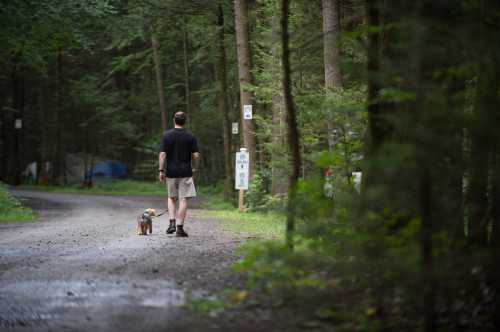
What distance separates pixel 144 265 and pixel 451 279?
17.2ft

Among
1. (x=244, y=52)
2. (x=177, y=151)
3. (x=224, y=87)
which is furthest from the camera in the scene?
(x=224, y=87)

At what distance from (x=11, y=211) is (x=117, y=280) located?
15582mm

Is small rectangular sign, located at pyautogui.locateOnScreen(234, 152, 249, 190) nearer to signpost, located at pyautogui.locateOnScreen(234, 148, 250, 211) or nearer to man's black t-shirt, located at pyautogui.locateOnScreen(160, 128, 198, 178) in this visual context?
signpost, located at pyautogui.locateOnScreen(234, 148, 250, 211)

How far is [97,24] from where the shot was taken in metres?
32.3

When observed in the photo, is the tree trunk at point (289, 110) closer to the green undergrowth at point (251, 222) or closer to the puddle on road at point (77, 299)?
the puddle on road at point (77, 299)

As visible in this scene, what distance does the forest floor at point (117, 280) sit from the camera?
251 inches

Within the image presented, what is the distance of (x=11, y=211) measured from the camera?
75.5 feet

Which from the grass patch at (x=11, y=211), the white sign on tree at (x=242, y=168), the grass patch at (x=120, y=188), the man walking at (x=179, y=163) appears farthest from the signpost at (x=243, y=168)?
the grass patch at (x=120, y=188)

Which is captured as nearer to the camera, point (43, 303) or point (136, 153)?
point (43, 303)

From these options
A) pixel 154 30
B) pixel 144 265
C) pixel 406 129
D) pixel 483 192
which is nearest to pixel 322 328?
pixel 406 129

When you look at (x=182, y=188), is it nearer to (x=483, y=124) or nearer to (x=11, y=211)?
(x=483, y=124)

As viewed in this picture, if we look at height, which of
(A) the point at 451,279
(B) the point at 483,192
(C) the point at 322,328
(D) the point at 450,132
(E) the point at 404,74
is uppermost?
(E) the point at 404,74

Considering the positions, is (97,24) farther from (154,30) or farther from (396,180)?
(396,180)

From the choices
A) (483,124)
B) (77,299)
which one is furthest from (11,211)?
(483,124)
